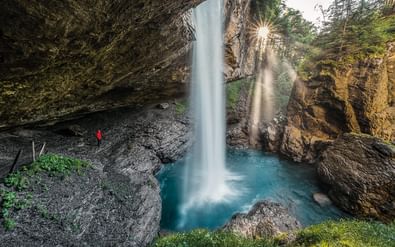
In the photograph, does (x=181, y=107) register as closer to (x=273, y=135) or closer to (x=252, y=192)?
(x=252, y=192)

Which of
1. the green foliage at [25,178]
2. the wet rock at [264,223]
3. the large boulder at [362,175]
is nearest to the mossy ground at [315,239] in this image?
the wet rock at [264,223]

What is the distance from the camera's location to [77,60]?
6.74 metres

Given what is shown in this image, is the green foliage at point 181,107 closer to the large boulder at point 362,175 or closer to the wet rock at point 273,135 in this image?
the wet rock at point 273,135

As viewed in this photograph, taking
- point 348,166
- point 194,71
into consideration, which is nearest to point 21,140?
point 194,71

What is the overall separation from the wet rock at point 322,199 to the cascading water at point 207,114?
5879mm

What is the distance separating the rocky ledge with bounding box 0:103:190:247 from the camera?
635 cm

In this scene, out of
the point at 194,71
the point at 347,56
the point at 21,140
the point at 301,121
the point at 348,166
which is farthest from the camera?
the point at 301,121

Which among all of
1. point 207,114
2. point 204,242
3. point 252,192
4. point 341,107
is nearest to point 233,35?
point 207,114

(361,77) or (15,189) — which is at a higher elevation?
(361,77)

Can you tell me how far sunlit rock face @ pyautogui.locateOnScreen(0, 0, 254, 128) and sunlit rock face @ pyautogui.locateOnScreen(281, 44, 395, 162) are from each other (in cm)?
1295

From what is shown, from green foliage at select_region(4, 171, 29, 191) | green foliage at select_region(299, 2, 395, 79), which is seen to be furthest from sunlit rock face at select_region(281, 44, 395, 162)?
green foliage at select_region(4, 171, 29, 191)

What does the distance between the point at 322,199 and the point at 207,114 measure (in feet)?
37.5

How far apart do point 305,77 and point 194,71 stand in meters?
11.7

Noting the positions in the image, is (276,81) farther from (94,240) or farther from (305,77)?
(94,240)
